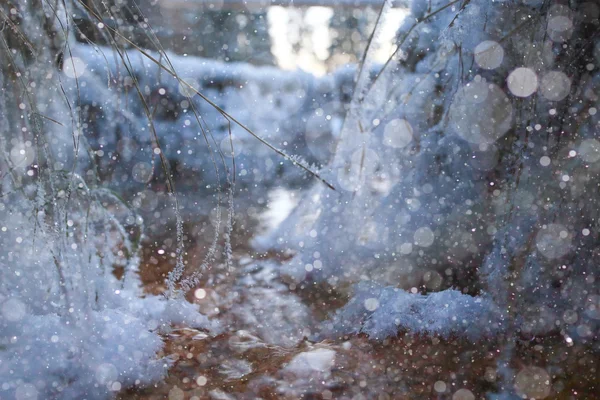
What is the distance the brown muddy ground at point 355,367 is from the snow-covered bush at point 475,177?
156mm

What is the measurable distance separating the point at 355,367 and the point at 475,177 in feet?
5.03

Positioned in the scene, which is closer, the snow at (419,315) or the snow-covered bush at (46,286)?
the snow-covered bush at (46,286)

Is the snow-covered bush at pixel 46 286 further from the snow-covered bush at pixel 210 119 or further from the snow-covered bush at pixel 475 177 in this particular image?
the snow-covered bush at pixel 210 119

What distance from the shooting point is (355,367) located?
2.72 metres

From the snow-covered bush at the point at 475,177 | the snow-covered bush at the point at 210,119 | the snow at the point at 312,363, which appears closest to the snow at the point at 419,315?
the snow-covered bush at the point at 475,177

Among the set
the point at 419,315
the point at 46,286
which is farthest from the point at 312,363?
the point at 46,286

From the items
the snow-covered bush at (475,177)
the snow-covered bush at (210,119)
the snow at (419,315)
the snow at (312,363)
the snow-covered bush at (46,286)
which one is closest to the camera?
the snow-covered bush at (46,286)

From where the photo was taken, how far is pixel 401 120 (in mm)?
3451

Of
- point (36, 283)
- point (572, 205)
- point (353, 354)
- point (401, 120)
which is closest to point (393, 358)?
point (353, 354)

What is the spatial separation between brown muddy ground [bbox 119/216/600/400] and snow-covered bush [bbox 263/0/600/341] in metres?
0.16

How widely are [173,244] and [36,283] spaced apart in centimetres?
235

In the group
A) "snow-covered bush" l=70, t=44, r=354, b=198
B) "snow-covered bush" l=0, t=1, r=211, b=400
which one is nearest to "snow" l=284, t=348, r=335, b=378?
"snow-covered bush" l=0, t=1, r=211, b=400

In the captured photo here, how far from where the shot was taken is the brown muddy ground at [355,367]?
246cm

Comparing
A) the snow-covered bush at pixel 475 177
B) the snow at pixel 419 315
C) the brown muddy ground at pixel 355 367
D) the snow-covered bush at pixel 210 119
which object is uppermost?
the snow-covered bush at pixel 210 119
